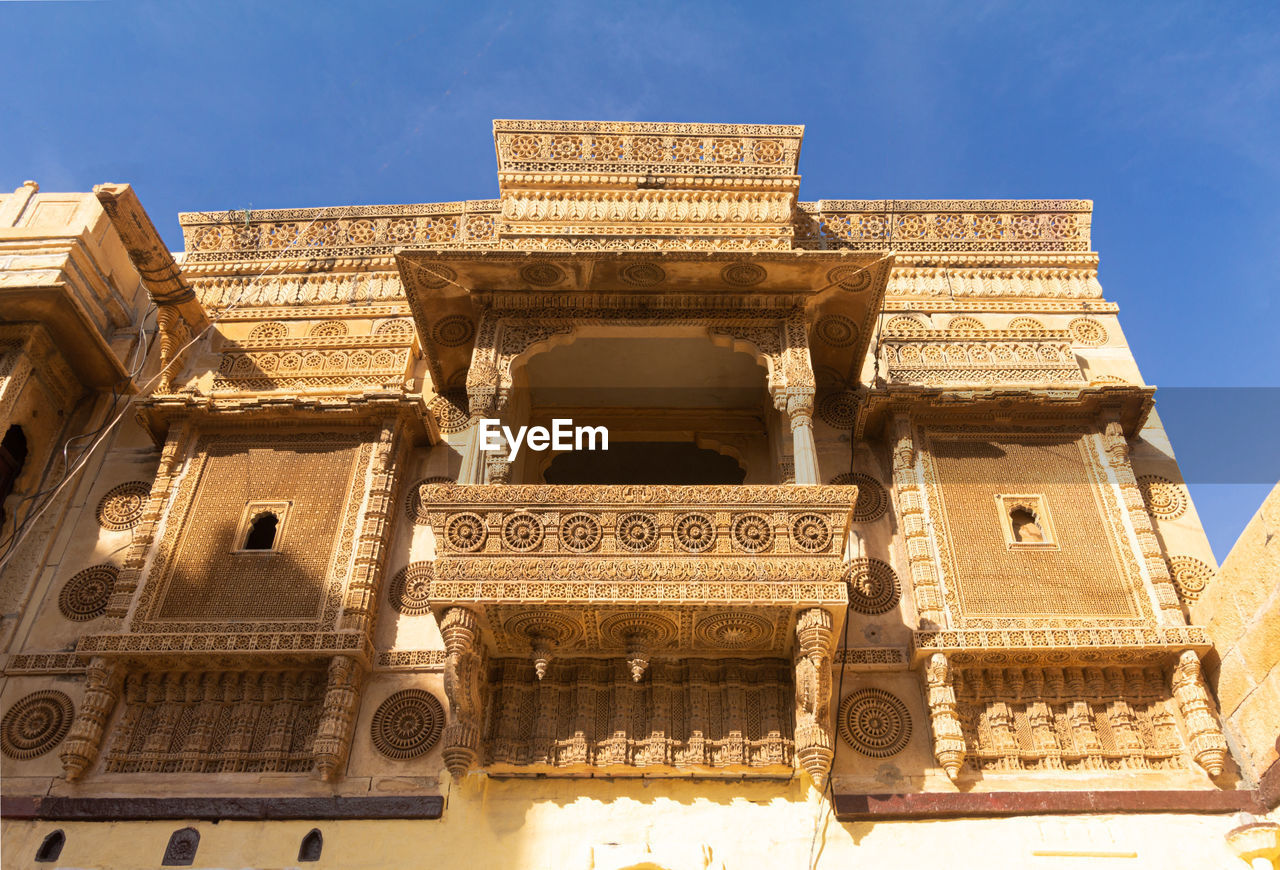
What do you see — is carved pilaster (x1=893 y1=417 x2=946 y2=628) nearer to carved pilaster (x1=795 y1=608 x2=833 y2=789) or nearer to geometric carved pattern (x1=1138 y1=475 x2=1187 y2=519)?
carved pilaster (x1=795 y1=608 x2=833 y2=789)

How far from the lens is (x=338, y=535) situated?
695cm

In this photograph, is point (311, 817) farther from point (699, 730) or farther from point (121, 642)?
point (699, 730)

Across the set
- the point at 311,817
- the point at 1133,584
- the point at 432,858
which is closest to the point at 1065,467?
the point at 1133,584

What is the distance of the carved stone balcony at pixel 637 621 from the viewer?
18.9ft

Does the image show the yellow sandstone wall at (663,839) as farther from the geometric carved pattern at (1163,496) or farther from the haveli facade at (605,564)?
the geometric carved pattern at (1163,496)

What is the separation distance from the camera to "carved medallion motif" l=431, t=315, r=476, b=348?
7625 millimetres

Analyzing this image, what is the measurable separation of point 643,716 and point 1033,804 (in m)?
2.21

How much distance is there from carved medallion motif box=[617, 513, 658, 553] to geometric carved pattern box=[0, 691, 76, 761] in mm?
3504

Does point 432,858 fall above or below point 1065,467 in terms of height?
below

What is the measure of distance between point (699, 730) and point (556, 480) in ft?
11.1

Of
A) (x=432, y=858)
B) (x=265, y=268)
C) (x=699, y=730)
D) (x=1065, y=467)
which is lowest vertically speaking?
(x=432, y=858)

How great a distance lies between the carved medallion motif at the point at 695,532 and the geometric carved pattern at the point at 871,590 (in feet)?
4.03

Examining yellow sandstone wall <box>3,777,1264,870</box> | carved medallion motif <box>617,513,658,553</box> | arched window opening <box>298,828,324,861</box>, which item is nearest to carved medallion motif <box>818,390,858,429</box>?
carved medallion motif <box>617,513,658,553</box>

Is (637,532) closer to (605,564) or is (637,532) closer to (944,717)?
(605,564)
